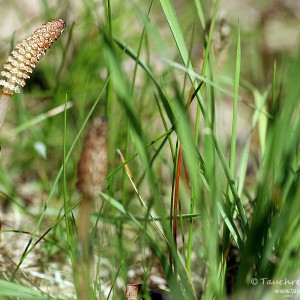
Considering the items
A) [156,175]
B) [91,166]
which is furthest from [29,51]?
[156,175]

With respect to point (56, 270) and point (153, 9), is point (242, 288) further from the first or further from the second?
point (153, 9)

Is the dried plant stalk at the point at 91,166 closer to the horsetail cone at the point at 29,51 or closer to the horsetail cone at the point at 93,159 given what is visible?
the horsetail cone at the point at 93,159

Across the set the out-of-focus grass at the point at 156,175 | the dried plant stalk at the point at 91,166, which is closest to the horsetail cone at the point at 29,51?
the out-of-focus grass at the point at 156,175

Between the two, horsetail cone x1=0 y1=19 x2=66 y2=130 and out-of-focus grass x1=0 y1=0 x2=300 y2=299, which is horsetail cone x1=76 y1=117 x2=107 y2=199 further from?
horsetail cone x1=0 y1=19 x2=66 y2=130

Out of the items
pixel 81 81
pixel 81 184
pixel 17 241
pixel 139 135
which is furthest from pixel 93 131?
pixel 81 81

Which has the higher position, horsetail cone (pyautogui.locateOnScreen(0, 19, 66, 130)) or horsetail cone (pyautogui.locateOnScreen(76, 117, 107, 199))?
horsetail cone (pyautogui.locateOnScreen(0, 19, 66, 130))

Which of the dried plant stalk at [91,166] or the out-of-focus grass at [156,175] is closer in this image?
the dried plant stalk at [91,166]

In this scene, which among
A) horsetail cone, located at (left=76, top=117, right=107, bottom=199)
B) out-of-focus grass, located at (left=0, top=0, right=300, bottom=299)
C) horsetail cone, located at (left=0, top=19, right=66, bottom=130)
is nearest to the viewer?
horsetail cone, located at (left=76, top=117, right=107, bottom=199)

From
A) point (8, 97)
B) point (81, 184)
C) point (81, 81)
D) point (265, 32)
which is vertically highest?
point (265, 32)

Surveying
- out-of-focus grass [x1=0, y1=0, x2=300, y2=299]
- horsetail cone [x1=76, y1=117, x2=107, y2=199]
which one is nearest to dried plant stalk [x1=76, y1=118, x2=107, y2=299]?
horsetail cone [x1=76, y1=117, x2=107, y2=199]
